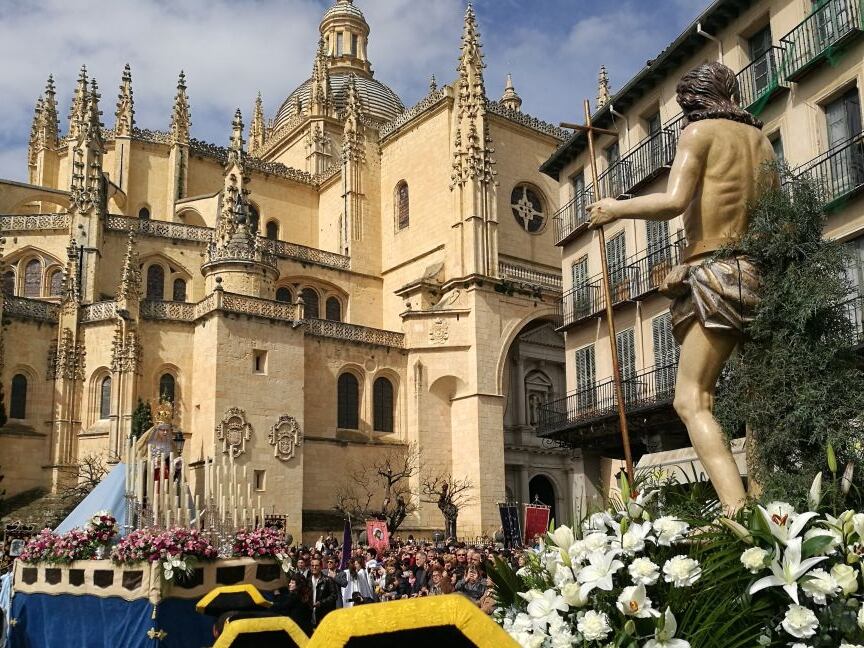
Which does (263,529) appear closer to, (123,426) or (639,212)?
(639,212)

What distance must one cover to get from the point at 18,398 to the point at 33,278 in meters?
6.45

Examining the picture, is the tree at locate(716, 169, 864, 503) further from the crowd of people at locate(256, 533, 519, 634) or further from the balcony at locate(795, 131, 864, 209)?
the balcony at locate(795, 131, 864, 209)

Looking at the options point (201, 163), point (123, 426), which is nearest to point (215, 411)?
point (123, 426)

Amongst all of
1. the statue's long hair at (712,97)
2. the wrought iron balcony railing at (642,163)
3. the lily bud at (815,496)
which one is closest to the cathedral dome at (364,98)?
the wrought iron balcony railing at (642,163)

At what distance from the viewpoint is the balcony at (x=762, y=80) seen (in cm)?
1836

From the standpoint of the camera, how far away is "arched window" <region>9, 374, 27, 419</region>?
31.9 m

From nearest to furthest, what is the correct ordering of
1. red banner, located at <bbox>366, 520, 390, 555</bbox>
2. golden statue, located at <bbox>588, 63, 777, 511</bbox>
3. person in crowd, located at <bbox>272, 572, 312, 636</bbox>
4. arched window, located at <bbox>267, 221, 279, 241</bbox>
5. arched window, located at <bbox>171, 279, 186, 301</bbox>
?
golden statue, located at <bbox>588, 63, 777, 511</bbox>
person in crowd, located at <bbox>272, 572, 312, 636</bbox>
red banner, located at <bbox>366, 520, 390, 555</bbox>
arched window, located at <bbox>171, 279, 186, 301</bbox>
arched window, located at <bbox>267, 221, 279, 241</bbox>

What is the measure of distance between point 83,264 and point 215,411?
8.57 metres

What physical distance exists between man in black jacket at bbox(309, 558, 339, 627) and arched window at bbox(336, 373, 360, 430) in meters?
23.3

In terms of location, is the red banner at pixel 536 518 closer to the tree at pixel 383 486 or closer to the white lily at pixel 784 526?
the white lily at pixel 784 526

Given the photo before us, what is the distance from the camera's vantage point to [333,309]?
4116cm

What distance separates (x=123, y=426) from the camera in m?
31.0

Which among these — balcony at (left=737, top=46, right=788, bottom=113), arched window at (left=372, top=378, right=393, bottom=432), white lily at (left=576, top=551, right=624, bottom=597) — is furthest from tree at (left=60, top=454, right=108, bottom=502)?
white lily at (left=576, top=551, right=624, bottom=597)

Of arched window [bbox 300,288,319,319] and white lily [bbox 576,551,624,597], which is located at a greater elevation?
arched window [bbox 300,288,319,319]
